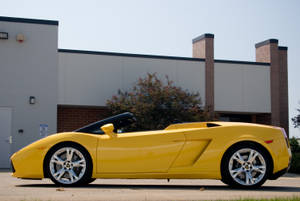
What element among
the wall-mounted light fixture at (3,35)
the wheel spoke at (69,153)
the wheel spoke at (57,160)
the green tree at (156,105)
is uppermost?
the wall-mounted light fixture at (3,35)

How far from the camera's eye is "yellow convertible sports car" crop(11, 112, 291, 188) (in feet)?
26.6

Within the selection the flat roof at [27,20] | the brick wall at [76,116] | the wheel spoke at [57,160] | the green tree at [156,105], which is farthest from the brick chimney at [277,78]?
the wheel spoke at [57,160]

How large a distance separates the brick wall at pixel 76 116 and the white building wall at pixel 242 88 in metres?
5.34

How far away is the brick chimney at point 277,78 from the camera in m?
25.1

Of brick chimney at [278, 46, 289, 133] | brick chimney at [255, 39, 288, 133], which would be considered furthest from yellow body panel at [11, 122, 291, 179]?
brick chimney at [278, 46, 289, 133]

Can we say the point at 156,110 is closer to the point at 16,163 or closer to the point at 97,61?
the point at 97,61

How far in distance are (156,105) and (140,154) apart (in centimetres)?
1174

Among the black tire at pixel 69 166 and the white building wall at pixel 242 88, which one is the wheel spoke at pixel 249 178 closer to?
the black tire at pixel 69 166

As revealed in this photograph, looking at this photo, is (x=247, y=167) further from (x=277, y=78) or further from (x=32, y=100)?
(x=277, y=78)

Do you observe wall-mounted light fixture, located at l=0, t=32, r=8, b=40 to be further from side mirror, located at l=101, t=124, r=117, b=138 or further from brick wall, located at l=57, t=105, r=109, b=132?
side mirror, located at l=101, t=124, r=117, b=138

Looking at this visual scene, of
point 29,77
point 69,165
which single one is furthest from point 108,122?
point 29,77

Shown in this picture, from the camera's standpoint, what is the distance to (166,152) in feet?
26.7

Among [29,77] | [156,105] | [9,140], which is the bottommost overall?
[9,140]

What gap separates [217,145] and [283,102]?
18353mm
